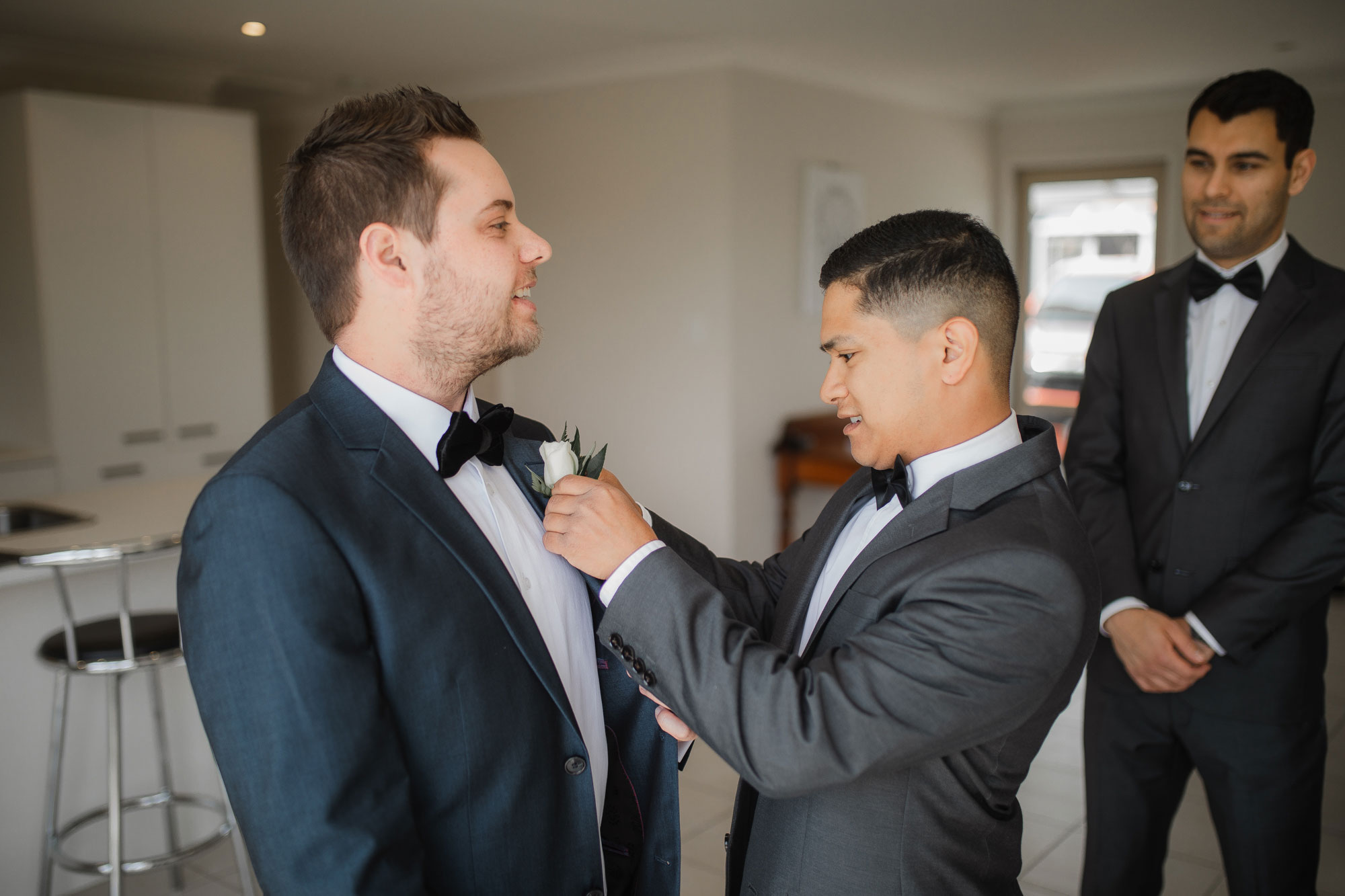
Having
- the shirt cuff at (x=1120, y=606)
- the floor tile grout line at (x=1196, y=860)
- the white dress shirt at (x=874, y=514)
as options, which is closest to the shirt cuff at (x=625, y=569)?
the white dress shirt at (x=874, y=514)

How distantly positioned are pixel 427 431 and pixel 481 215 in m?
0.30

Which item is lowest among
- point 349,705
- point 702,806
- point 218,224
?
point 702,806

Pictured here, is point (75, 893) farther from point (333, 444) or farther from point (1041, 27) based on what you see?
point (1041, 27)

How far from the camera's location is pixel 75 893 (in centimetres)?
307

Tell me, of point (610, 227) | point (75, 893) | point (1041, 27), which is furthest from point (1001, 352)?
point (610, 227)

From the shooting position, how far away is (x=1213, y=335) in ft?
7.90

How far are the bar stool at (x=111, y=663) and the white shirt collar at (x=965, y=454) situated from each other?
1973mm

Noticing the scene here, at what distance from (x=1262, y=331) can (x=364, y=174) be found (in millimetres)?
1946

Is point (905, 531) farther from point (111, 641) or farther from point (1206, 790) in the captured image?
point (111, 641)

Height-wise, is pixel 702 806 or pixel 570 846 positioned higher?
pixel 570 846

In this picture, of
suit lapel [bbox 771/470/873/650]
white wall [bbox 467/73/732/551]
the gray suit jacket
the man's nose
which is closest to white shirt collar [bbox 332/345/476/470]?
the man's nose

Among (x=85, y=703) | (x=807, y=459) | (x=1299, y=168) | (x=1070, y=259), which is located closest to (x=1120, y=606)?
(x=1299, y=168)

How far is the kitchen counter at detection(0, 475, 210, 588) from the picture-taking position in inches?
Answer: 101

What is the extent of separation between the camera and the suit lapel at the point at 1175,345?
2381 millimetres
